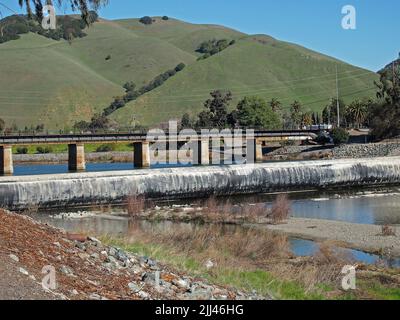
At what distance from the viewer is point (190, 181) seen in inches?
2285

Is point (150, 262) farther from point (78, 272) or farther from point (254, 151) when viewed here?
point (254, 151)

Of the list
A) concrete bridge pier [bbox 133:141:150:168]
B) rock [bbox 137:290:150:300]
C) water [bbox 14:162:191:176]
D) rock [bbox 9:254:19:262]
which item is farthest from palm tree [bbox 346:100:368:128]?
rock [bbox 9:254:19:262]

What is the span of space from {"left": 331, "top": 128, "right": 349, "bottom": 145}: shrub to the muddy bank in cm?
8149

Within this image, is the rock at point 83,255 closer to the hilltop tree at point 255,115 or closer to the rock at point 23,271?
the rock at point 23,271

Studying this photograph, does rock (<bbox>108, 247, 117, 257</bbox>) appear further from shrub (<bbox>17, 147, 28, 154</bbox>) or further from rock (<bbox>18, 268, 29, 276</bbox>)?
shrub (<bbox>17, 147, 28, 154</bbox>)

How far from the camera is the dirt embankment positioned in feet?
44.0

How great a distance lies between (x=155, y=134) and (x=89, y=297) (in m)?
93.0

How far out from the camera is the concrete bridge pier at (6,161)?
93812 mm

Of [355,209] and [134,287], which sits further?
[355,209]

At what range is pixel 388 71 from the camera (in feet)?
468

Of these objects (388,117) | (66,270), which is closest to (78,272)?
(66,270)

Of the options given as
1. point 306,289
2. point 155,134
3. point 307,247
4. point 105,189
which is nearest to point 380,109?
point 155,134

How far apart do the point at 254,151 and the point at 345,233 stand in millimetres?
85828

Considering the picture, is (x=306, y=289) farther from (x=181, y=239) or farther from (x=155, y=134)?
(x=155, y=134)
